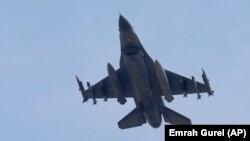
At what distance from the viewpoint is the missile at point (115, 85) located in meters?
46.5

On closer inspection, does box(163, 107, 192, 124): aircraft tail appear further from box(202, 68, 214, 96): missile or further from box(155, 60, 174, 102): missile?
box(202, 68, 214, 96): missile

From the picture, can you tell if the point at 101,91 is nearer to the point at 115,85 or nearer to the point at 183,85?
the point at 115,85

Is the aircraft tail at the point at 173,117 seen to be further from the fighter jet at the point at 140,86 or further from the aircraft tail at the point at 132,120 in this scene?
the aircraft tail at the point at 132,120

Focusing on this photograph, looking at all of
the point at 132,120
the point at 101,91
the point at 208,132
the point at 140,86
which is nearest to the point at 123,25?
the point at 140,86

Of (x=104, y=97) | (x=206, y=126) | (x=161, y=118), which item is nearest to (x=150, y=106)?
(x=161, y=118)

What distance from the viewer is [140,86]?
1822 inches

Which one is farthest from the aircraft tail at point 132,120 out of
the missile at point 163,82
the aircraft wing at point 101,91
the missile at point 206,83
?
the missile at point 206,83

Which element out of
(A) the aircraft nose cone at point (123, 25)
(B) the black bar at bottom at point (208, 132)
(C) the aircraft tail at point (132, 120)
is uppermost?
(A) the aircraft nose cone at point (123, 25)

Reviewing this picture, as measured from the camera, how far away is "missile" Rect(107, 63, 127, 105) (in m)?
46.5

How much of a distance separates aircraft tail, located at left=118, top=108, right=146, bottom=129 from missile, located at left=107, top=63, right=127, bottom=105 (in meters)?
2.18

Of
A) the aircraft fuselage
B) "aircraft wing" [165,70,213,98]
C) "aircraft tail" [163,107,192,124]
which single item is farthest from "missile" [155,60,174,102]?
"aircraft wing" [165,70,213,98]

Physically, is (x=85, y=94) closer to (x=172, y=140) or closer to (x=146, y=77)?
(x=146, y=77)

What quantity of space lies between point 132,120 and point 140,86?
5.17 metres

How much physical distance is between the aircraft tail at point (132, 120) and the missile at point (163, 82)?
3688 mm
